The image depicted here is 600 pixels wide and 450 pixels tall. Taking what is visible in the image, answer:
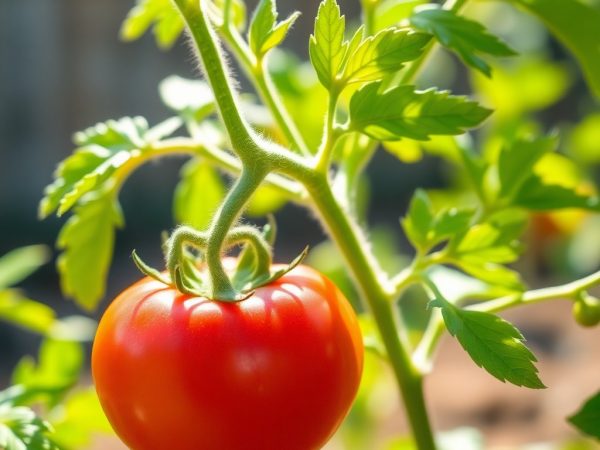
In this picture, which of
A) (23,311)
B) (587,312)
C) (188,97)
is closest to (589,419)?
(587,312)

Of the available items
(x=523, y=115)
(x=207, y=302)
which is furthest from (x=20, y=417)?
(x=523, y=115)

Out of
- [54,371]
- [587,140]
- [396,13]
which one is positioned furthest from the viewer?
[587,140]

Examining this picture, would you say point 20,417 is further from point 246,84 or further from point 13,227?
point 13,227

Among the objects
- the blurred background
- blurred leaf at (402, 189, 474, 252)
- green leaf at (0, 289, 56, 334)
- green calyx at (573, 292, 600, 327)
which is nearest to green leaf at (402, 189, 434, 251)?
blurred leaf at (402, 189, 474, 252)

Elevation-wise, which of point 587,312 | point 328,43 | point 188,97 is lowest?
point 587,312

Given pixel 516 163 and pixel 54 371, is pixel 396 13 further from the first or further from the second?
pixel 54 371

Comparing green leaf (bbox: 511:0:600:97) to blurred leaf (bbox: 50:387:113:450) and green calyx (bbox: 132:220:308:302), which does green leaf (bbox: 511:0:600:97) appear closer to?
green calyx (bbox: 132:220:308:302)

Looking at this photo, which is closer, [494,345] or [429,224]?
[494,345]
